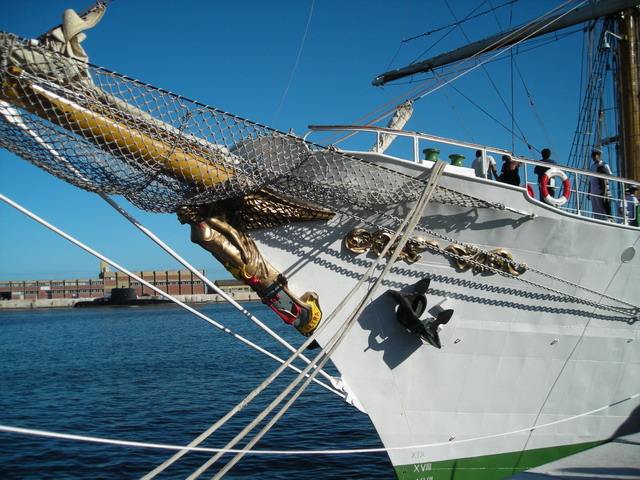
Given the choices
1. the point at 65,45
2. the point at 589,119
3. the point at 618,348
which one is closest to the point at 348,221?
the point at 65,45

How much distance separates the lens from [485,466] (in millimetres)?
7090

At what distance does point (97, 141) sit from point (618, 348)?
6.33 meters

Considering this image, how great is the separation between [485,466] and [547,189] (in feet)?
10.6

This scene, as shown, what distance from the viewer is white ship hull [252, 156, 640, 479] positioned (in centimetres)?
643

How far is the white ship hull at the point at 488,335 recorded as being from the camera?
21.1 ft

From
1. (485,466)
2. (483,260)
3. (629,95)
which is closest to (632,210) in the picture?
(483,260)

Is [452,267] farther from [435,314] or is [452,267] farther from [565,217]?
[565,217]

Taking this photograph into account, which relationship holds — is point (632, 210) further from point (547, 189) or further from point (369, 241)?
point (369, 241)

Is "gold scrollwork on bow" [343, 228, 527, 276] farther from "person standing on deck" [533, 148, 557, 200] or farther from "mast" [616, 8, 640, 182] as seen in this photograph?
"mast" [616, 8, 640, 182]

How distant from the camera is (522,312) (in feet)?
22.7

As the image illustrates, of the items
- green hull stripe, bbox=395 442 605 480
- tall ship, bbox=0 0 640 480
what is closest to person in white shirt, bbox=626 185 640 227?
tall ship, bbox=0 0 640 480

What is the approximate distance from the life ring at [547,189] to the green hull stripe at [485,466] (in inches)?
115

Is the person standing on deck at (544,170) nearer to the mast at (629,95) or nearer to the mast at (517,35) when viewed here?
the mast at (517,35)

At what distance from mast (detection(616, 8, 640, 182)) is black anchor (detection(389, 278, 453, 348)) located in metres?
5.58
